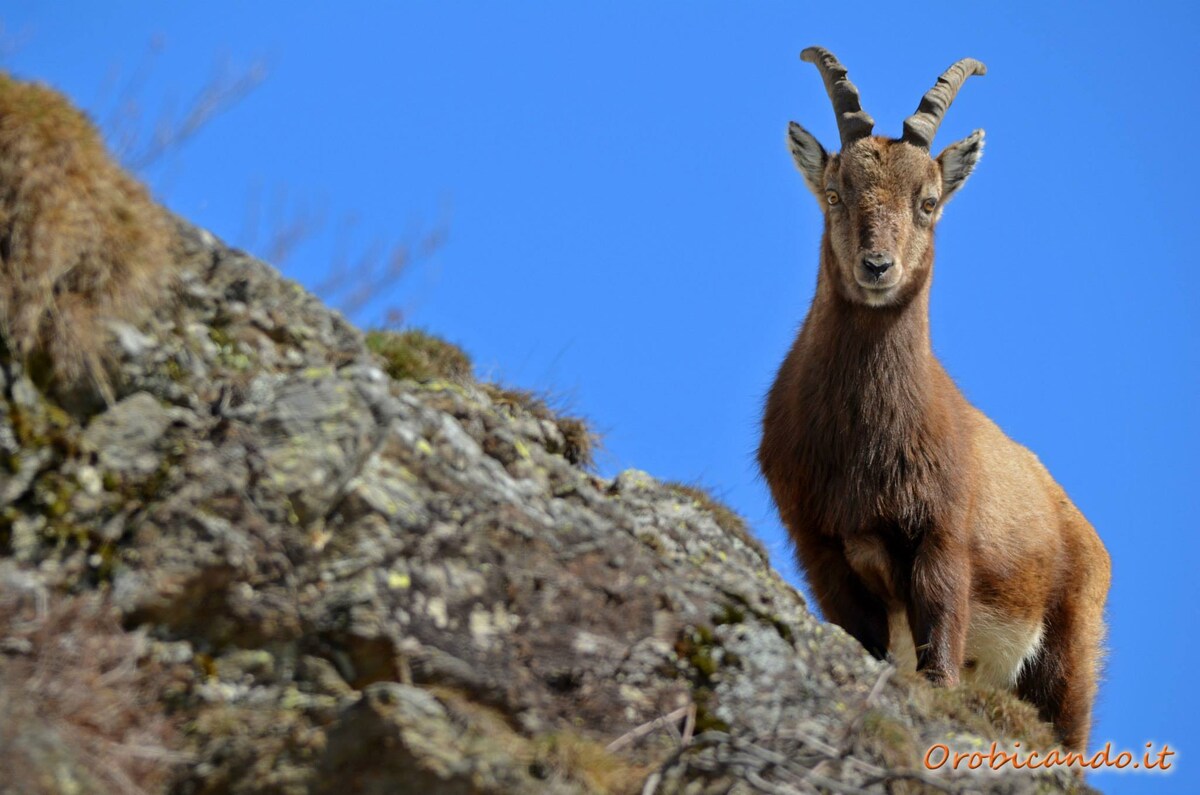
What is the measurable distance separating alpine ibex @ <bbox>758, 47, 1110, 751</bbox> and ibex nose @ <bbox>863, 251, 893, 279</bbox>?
1 cm

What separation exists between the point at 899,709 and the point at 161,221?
3.87 meters

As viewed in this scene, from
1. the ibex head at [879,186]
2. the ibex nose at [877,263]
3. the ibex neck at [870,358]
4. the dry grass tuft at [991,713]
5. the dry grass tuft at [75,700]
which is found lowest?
the dry grass tuft at [75,700]

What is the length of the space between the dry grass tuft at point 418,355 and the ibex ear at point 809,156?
3.74m

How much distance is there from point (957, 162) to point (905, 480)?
2.71 m

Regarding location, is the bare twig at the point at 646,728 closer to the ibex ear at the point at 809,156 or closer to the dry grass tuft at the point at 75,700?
the dry grass tuft at the point at 75,700

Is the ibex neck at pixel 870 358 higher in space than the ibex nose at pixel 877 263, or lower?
lower

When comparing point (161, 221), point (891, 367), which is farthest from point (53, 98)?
point (891, 367)

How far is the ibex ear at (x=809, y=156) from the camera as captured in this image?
9898mm

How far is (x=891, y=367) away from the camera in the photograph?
8727mm

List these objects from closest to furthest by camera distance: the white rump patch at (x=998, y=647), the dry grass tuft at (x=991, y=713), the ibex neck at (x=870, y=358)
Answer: the dry grass tuft at (x=991, y=713) → the ibex neck at (x=870, y=358) → the white rump patch at (x=998, y=647)

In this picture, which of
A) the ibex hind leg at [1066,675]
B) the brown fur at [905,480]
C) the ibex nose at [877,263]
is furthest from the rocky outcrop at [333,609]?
Result: the ibex hind leg at [1066,675]

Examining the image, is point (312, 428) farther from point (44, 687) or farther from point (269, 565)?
point (44, 687)

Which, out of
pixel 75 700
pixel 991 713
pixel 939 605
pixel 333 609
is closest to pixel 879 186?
pixel 939 605

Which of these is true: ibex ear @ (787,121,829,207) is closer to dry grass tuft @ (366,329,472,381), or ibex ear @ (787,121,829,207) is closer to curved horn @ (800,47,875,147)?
curved horn @ (800,47,875,147)
